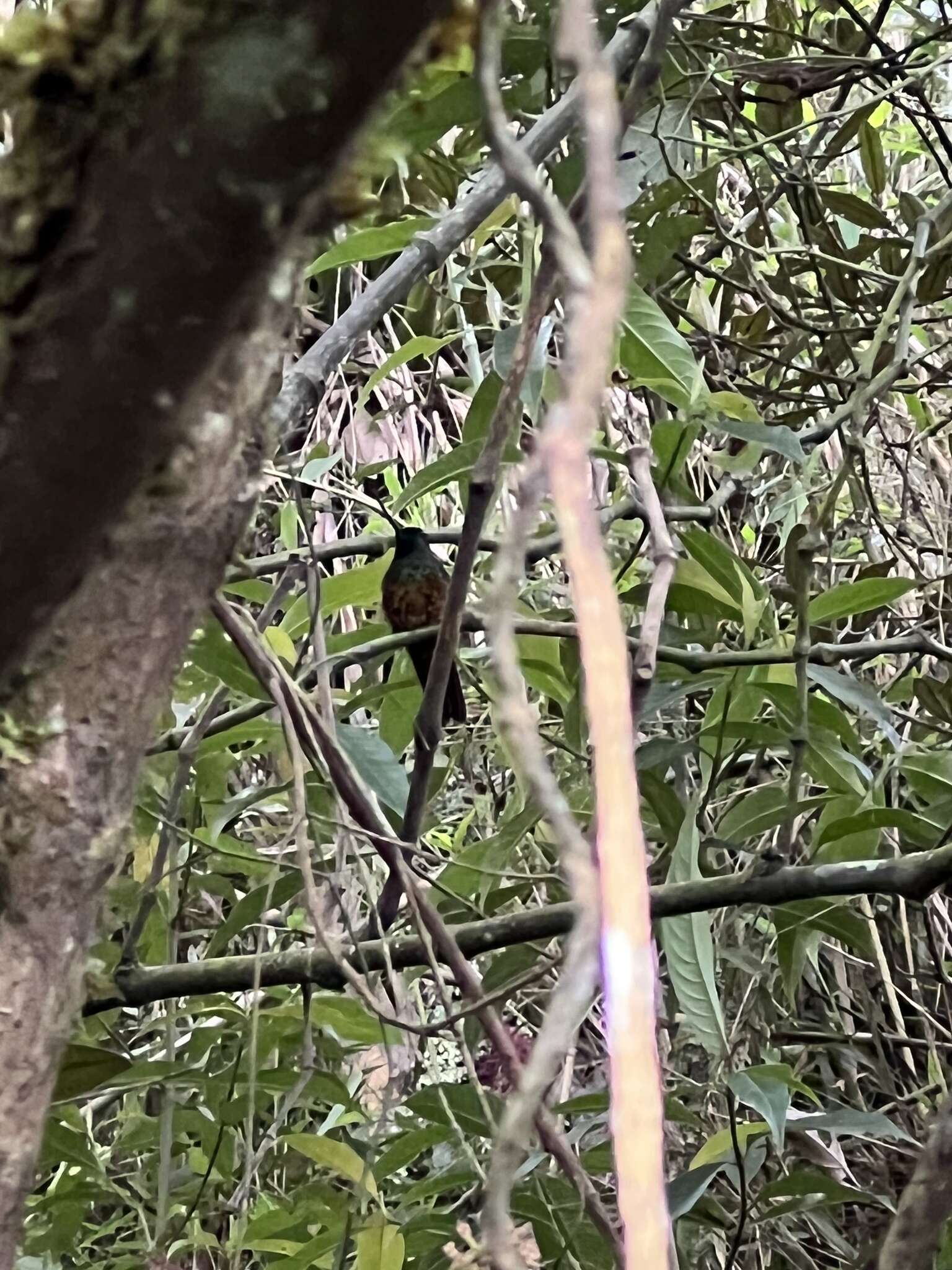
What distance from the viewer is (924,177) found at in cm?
199

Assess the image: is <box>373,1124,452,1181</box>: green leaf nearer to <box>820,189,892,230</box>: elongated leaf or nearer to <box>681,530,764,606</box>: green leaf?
<box>681,530,764,606</box>: green leaf

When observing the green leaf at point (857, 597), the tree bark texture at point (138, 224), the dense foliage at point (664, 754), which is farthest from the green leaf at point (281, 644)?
the tree bark texture at point (138, 224)

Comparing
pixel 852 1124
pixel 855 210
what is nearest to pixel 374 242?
pixel 855 210

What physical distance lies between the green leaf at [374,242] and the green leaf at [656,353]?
0.17 m

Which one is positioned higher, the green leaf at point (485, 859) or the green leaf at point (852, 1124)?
the green leaf at point (485, 859)

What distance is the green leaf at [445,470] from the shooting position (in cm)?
101

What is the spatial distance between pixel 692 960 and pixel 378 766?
27 cm

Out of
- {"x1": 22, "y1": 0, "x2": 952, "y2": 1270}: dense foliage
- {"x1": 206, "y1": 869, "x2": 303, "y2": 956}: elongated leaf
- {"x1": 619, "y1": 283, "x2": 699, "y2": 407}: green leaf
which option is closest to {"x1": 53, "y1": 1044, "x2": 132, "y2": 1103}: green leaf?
{"x1": 22, "y1": 0, "x2": 952, "y2": 1270}: dense foliage

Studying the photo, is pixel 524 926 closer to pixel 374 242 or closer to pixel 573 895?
pixel 374 242

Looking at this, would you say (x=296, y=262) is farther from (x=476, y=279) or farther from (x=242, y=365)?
(x=476, y=279)

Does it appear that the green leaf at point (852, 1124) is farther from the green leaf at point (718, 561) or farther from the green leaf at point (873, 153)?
the green leaf at point (873, 153)

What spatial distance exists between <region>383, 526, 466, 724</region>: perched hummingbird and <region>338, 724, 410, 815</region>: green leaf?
30 cm

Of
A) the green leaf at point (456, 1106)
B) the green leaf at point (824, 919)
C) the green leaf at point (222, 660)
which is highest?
the green leaf at point (222, 660)

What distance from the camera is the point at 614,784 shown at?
16 cm
